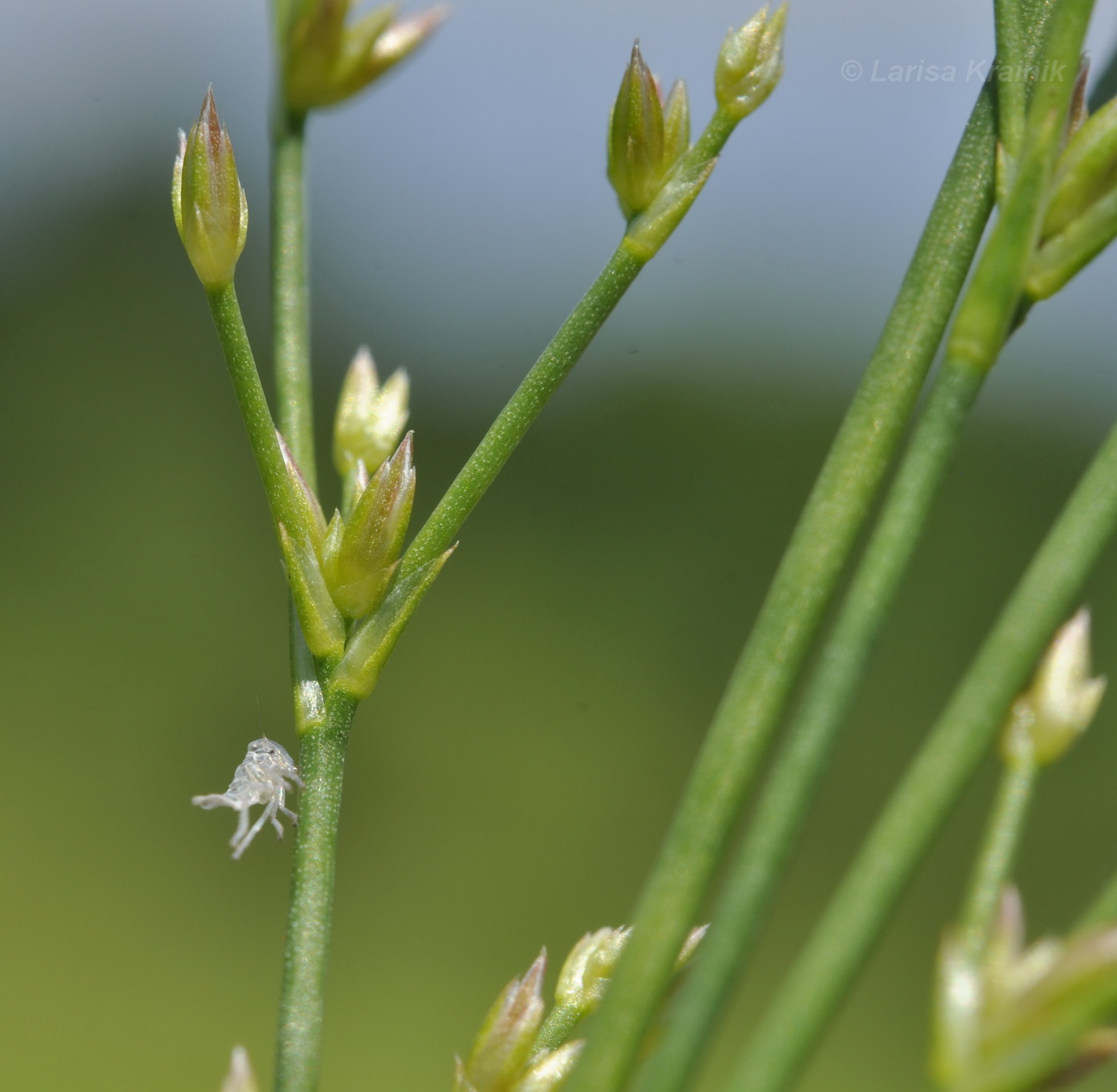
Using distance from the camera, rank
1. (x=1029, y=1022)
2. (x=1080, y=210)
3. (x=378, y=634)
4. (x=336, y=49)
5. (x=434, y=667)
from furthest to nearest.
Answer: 1. (x=434, y=667)
2. (x=336, y=49)
3. (x=378, y=634)
4. (x=1080, y=210)
5. (x=1029, y=1022)

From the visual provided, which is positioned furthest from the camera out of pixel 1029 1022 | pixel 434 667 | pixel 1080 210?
pixel 434 667

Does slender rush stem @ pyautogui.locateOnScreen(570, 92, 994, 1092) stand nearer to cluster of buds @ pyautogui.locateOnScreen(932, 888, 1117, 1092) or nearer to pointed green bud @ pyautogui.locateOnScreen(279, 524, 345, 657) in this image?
cluster of buds @ pyautogui.locateOnScreen(932, 888, 1117, 1092)

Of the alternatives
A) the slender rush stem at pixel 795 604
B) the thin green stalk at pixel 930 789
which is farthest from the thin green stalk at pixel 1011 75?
the thin green stalk at pixel 930 789

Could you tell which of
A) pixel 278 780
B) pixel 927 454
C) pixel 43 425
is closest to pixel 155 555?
pixel 43 425

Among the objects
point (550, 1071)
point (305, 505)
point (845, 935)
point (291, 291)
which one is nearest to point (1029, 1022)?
point (845, 935)

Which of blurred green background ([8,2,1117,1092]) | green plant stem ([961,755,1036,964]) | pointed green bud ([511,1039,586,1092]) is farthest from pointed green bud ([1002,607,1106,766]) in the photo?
blurred green background ([8,2,1117,1092])

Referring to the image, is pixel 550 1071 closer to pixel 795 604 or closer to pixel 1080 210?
pixel 795 604

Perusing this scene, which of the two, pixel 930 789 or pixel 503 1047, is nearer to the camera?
pixel 930 789

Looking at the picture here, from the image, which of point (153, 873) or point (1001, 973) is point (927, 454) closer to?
point (1001, 973)

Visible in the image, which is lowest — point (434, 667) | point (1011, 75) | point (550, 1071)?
point (434, 667)
